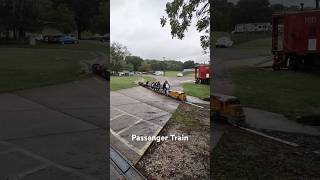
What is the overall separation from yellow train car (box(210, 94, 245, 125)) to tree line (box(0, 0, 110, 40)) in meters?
0.94

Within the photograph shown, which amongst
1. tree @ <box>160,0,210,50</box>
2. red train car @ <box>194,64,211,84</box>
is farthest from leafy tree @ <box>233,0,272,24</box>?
red train car @ <box>194,64,211,84</box>

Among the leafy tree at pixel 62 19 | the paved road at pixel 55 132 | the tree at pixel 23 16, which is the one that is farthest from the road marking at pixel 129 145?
the tree at pixel 23 16

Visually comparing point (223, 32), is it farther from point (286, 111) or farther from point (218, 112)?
point (286, 111)

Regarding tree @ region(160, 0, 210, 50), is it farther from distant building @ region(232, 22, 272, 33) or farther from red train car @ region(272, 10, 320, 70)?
red train car @ region(272, 10, 320, 70)

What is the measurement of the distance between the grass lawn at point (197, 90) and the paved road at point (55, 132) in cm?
51

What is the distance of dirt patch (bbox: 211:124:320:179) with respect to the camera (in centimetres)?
228

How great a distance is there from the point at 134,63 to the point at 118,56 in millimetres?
104

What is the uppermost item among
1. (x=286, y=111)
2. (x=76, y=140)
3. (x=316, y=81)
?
(x=316, y=81)

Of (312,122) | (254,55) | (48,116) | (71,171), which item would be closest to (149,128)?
(71,171)

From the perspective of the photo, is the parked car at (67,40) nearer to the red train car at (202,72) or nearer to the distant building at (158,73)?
the distant building at (158,73)

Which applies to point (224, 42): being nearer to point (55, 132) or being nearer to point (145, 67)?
point (145, 67)

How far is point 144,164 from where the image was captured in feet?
7.21

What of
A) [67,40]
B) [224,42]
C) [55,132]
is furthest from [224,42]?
[55,132]

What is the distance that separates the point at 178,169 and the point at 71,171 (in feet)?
2.15
